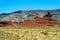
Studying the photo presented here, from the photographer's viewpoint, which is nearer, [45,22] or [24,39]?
[24,39]

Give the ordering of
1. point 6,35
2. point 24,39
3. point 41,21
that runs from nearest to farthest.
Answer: point 24,39 → point 6,35 → point 41,21

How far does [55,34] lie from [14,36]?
508 cm

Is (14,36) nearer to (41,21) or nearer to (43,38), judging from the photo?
(43,38)

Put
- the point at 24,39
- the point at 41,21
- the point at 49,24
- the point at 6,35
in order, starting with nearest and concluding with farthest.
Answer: the point at 24,39 → the point at 6,35 → the point at 49,24 → the point at 41,21

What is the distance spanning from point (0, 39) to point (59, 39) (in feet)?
22.6

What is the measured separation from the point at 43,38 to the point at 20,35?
284 cm

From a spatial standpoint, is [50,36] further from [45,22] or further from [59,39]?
[45,22]

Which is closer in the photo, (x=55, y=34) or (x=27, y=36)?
(x=27, y=36)

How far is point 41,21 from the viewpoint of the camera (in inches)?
1832

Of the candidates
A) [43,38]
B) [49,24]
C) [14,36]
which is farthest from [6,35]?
[49,24]

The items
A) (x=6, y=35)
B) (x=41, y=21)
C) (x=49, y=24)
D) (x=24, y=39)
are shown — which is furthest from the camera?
(x=41, y=21)

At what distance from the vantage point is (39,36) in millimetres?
24531

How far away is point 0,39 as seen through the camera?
80.1 feet

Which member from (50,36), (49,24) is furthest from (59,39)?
(49,24)
